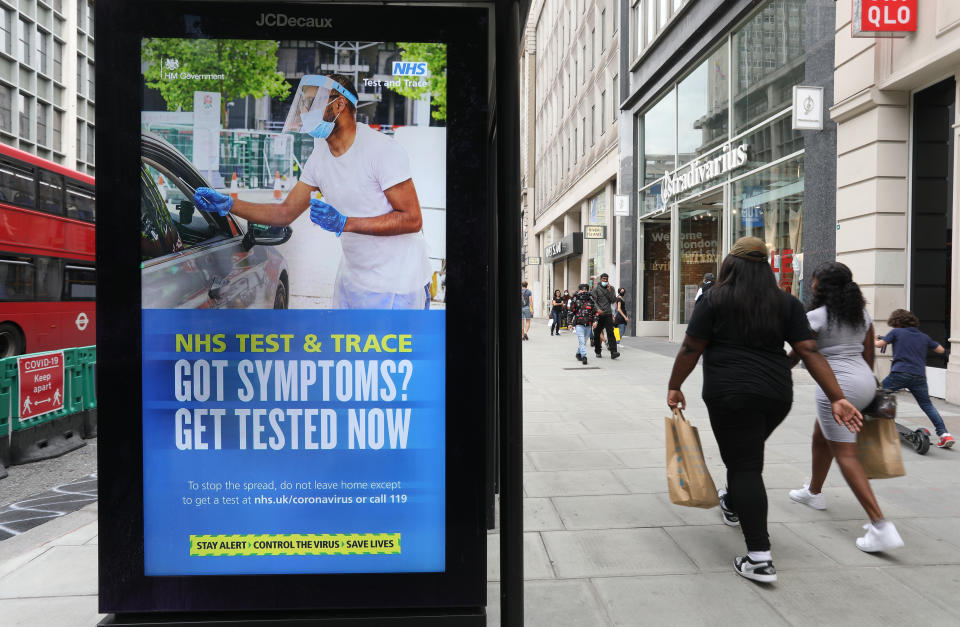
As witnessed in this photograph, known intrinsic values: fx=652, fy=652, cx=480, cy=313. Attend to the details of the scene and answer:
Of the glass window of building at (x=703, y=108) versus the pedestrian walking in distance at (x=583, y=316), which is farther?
the glass window of building at (x=703, y=108)

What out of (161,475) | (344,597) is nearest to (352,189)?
(161,475)

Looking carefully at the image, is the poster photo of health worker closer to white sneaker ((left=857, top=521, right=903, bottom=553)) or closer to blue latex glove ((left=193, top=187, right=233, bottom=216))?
blue latex glove ((left=193, top=187, right=233, bottom=216))

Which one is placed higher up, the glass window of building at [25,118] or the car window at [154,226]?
the glass window of building at [25,118]

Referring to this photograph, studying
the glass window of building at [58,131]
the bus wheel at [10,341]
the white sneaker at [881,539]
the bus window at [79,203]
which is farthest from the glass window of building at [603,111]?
the glass window of building at [58,131]

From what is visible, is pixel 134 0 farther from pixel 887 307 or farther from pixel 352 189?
pixel 887 307

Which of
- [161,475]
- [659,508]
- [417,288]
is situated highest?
[417,288]

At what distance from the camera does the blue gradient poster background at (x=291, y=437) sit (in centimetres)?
243

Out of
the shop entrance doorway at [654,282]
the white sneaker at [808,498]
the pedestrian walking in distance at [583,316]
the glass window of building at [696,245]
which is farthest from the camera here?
the shop entrance doorway at [654,282]

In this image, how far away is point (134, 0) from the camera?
2387 millimetres

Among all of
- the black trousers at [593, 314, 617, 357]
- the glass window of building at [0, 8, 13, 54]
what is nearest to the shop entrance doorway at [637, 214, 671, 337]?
the black trousers at [593, 314, 617, 357]

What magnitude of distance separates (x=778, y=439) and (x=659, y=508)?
2780 mm

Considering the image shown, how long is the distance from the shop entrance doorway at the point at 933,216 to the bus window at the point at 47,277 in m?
13.4

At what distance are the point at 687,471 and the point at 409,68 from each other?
253 centimetres

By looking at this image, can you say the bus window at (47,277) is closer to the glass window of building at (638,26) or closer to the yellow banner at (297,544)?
the yellow banner at (297,544)
